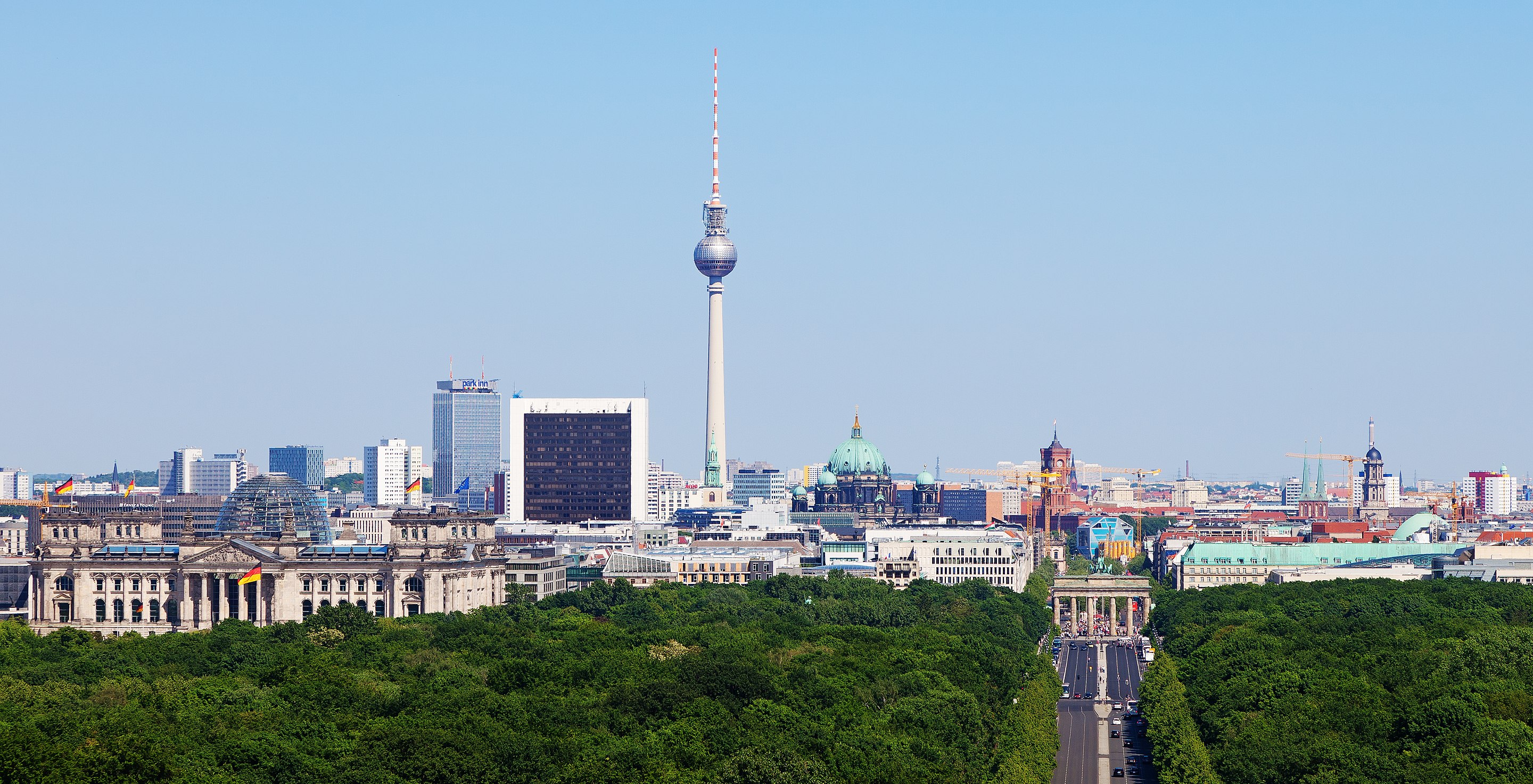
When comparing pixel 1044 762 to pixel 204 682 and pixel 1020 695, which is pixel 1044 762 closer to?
pixel 1020 695

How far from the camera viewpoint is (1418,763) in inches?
4456

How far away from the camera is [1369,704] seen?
5349 inches

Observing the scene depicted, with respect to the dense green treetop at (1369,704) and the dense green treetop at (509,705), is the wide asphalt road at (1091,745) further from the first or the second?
the dense green treetop at (1369,704)

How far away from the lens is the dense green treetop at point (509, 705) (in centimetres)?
10338

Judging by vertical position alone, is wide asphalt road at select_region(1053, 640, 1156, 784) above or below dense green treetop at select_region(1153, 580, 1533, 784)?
below

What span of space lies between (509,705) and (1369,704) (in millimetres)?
46657

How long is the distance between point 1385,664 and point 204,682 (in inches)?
2840

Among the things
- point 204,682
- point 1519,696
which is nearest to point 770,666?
point 204,682

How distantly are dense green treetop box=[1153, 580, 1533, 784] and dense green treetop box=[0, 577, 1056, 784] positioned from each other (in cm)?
1141

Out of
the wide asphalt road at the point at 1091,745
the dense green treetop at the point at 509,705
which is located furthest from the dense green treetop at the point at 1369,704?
the dense green treetop at the point at 509,705

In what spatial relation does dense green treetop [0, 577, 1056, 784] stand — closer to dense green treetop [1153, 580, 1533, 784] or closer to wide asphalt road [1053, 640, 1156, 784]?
wide asphalt road [1053, 640, 1156, 784]

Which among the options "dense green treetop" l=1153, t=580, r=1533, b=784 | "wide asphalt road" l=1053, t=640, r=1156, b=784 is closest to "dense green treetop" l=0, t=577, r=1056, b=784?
"wide asphalt road" l=1053, t=640, r=1156, b=784

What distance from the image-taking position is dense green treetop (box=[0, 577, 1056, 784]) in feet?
339

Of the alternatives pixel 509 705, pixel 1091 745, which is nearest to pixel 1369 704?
pixel 1091 745
